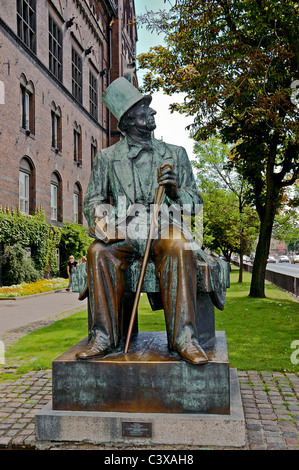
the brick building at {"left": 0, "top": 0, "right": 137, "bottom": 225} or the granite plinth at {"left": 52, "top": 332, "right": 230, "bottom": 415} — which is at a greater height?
the brick building at {"left": 0, "top": 0, "right": 137, "bottom": 225}

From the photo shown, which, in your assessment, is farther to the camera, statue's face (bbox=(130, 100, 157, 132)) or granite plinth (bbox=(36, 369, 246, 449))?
statue's face (bbox=(130, 100, 157, 132))

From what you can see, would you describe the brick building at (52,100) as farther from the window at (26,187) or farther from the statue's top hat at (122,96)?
the statue's top hat at (122,96)

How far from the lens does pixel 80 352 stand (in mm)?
3721

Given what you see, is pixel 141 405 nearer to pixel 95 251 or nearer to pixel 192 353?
pixel 192 353

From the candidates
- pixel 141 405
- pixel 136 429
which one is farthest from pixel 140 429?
pixel 141 405

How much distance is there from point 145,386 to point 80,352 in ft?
1.85

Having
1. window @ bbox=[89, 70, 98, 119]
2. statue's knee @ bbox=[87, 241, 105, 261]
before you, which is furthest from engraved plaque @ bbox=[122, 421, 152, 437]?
window @ bbox=[89, 70, 98, 119]

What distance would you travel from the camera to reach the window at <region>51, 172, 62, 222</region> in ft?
88.9

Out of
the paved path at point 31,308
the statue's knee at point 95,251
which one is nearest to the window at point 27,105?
the paved path at point 31,308

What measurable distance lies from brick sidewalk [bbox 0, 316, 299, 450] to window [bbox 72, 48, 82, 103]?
2714 centimetres

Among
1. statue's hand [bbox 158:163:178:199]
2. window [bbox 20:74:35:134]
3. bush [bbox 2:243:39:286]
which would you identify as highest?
window [bbox 20:74:35:134]

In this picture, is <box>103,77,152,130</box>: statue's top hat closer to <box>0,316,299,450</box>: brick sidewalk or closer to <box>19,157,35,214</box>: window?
<box>0,316,299,450</box>: brick sidewalk

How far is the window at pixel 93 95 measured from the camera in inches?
1388
